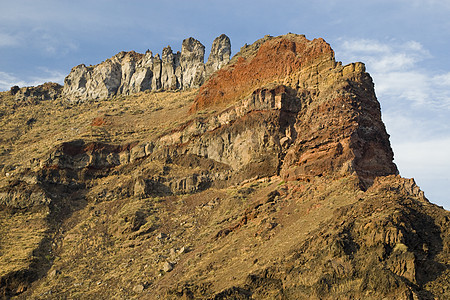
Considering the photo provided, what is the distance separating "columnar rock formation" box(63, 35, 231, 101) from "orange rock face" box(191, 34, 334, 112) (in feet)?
135

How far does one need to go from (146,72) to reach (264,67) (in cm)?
6225

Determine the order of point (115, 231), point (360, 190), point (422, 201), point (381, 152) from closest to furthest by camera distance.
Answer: point (422, 201) → point (360, 190) → point (381, 152) → point (115, 231)

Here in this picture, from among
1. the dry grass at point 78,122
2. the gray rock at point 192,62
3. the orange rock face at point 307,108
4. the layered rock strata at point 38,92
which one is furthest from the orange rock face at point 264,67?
the layered rock strata at point 38,92

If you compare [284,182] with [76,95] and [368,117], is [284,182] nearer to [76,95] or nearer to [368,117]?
[368,117]

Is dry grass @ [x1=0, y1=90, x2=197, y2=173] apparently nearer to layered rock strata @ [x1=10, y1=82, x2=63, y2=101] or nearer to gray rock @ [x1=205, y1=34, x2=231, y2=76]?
layered rock strata @ [x1=10, y1=82, x2=63, y2=101]

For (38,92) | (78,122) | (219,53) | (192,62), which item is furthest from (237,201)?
(38,92)

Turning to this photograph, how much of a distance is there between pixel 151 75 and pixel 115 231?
251ft

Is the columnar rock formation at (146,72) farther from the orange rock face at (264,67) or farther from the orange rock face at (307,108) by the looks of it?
the orange rock face at (307,108)

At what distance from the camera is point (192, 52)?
122 m

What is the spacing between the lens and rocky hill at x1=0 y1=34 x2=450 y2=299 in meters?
28.9

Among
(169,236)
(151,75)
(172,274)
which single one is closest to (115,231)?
(169,236)

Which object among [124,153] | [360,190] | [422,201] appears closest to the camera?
[422,201]

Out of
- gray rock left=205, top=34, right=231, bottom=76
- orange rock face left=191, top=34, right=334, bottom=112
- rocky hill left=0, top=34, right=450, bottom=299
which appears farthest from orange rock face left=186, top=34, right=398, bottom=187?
gray rock left=205, top=34, right=231, bottom=76

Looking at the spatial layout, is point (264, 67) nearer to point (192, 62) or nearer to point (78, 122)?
point (78, 122)
